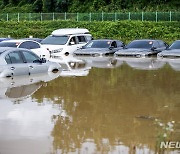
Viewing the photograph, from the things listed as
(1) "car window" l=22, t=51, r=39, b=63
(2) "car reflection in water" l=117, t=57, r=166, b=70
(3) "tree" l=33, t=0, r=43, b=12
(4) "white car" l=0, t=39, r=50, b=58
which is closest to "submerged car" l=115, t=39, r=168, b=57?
(2) "car reflection in water" l=117, t=57, r=166, b=70

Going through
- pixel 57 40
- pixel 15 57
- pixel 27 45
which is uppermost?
pixel 15 57

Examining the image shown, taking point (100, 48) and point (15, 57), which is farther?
point (100, 48)

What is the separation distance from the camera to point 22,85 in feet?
54.7

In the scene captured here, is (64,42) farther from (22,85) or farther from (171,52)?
(22,85)

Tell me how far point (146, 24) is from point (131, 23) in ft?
5.02

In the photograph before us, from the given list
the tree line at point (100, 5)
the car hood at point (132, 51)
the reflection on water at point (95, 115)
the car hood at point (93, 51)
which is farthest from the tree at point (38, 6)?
the reflection on water at point (95, 115)

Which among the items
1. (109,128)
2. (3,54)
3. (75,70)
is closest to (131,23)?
(75,70)

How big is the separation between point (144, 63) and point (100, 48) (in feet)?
18.9

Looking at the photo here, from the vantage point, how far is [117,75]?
20.2m

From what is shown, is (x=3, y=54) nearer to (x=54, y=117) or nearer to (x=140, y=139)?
(x=54, y=117)

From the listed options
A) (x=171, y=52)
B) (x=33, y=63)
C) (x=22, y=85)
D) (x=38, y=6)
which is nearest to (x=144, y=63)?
(x=171, y=52)

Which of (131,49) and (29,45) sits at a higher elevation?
(29,45)

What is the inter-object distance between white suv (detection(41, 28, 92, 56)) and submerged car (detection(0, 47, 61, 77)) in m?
9.68

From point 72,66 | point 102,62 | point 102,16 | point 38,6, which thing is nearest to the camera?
point 72,66
